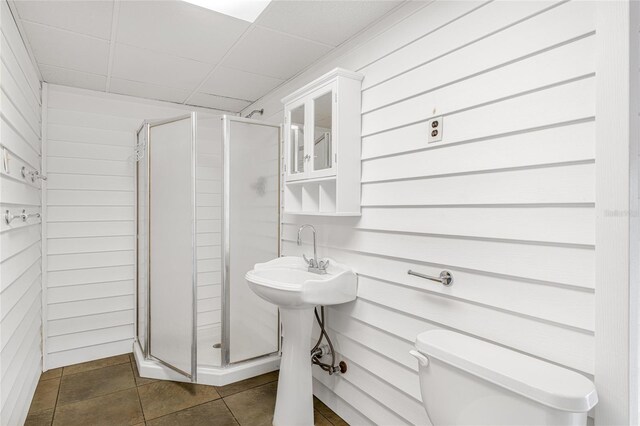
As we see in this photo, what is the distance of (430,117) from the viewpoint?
1.68 metres

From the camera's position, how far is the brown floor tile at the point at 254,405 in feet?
7.30

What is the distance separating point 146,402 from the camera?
2408mm

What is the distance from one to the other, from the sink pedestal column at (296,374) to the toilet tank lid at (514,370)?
905mm

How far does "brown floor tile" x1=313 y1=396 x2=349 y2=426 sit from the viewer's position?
7.23ft

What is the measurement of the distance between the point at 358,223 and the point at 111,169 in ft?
7.93

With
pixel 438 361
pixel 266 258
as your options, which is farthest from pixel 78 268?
pixel 438 361

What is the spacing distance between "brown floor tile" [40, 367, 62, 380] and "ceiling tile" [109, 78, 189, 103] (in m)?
→ 2.41

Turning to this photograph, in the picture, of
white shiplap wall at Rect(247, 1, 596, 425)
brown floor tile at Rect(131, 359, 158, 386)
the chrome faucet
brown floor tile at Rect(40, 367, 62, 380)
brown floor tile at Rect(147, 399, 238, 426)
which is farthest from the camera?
brown floor tile at Rect(40, 367, 62, 380)

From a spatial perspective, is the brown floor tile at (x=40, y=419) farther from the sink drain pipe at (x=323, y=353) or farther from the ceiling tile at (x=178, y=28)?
the ceiling tile at (x=178, y=28)

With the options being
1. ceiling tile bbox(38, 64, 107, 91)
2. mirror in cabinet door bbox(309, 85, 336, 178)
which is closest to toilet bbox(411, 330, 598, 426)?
mirror in cabinet door bbox(309, 85, 336, 178)

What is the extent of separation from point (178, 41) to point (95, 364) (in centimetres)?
271

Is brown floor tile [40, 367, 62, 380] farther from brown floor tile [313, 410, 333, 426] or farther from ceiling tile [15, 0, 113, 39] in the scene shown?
ceiling tile [15, 0, 113, 39]

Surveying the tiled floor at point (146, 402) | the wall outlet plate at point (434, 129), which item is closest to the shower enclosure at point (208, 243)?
the tiled floor at point (146, 402)

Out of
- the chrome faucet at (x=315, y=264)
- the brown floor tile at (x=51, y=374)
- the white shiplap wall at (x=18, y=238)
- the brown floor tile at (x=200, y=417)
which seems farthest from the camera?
the brown floor tile at (x=51, y=374)
